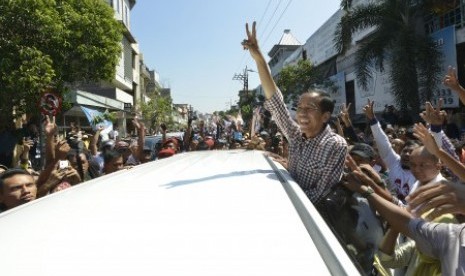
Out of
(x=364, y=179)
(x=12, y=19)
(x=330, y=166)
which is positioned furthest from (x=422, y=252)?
(x=12, y=19)

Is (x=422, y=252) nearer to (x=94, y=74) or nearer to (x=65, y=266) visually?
(x=65, y=266)

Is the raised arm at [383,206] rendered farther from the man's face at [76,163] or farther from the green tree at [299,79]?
the green tree at [299,79]

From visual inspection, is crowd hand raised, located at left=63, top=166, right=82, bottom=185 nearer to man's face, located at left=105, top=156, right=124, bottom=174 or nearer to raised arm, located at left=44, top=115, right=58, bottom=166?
raised arm, located at left=44, top=115, right=58, bottom=166

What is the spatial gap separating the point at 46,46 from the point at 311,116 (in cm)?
1259

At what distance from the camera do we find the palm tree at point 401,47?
14789 millimetres

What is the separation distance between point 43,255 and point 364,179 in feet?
5.10

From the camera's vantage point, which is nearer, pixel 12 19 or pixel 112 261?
pixel 112 261

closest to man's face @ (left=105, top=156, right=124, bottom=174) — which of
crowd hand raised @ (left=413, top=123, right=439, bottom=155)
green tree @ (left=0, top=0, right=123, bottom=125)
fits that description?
crowd hand raised @ (left=413, top=123, right=439, bottom=155)

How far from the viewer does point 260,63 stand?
275 centimetres

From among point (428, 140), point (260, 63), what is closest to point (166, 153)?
point (260, 63)

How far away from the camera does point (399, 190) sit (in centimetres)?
423

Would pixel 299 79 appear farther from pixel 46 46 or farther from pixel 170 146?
pixel 170 146

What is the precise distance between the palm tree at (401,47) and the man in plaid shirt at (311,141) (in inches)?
535

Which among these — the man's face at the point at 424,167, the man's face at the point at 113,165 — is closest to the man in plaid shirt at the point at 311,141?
the man's face at the point at 424,167
